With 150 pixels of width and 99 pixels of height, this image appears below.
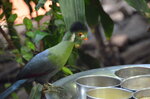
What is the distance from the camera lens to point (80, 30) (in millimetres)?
1900

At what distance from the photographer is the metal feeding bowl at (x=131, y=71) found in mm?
2023

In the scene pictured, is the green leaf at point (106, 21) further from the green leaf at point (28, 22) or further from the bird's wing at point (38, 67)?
the bird's wing at point (38, 67)

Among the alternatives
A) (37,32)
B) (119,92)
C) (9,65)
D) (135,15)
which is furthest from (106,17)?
(135,15)

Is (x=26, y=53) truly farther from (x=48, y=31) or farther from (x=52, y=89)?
(x=52, y=89)

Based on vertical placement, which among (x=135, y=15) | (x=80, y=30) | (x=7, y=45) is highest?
(x=80, y=30)

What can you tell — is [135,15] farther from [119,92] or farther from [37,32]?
[119,92]

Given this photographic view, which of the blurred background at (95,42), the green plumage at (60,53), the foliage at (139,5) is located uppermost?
the foliage at (139,5)

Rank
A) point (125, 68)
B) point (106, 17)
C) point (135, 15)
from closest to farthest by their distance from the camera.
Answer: point (125, 68) < point (106, 17) < point (135, 15)

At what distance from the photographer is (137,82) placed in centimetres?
188

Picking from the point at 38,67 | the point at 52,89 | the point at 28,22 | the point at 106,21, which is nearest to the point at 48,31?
the point at 28,22

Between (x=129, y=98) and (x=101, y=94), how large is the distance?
0.48 ft

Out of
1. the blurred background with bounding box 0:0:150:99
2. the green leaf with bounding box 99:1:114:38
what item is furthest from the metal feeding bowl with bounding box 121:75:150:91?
the green leaf with bounding box 99:1:114:38

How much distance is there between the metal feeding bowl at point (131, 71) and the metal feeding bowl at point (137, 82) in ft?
0.45

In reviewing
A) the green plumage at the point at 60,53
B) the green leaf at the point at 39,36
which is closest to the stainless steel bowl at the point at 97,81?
the green plumage at the point at 60,53
